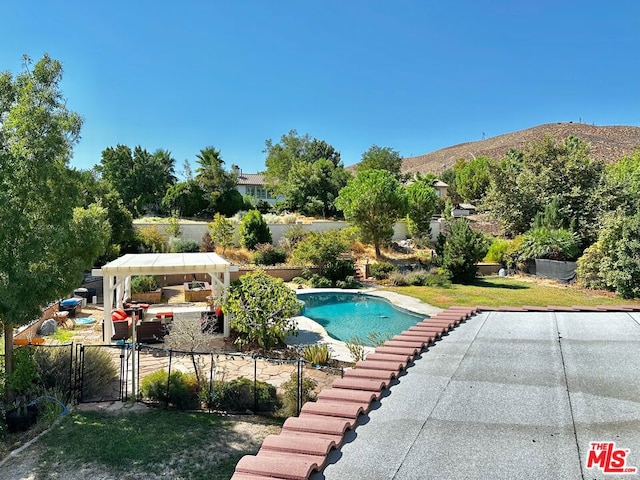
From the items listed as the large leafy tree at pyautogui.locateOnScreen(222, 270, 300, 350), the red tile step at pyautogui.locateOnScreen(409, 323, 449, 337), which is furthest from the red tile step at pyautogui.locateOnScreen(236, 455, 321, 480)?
the large leafy tree at pyautogui.locateOnScreen(222, 270, 300, 350)

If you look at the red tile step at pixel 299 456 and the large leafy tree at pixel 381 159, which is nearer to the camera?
the red tile step at pixel 299 456

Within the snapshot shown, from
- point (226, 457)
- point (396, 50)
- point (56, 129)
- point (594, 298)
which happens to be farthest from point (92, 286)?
point (594, 298)

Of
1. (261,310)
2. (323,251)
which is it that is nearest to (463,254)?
(323,251)

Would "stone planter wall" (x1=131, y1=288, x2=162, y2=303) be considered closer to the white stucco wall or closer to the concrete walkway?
the white stucco wall

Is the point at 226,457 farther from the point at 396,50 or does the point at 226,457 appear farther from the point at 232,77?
the point at 396,50

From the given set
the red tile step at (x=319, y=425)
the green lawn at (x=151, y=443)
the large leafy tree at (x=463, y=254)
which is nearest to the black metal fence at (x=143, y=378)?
the green lawn at (x=151, y=443)

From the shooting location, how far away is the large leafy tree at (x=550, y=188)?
30.8 m

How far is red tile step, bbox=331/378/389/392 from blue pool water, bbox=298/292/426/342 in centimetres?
1081

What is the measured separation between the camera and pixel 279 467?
2850 millimetres

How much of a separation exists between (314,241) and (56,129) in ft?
61.6

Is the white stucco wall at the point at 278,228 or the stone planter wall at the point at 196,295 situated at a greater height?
the white stucco wall at the point at 278,228

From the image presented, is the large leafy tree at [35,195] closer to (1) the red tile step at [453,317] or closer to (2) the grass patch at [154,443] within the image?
(2) the grass patch at [154,443]

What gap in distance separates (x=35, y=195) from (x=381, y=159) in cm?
5201

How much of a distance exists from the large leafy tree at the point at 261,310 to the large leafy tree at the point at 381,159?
45.5 meters
